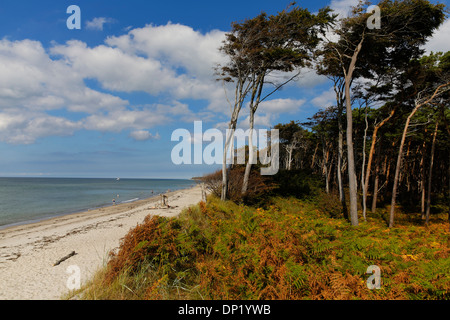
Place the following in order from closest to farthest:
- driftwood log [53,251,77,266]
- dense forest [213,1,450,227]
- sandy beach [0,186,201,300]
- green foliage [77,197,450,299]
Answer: green foliage [77,197,450,299], sandy beach [0,186,201,300], driftwood log [53,251,77,266], dense forest [213,1,450,227]

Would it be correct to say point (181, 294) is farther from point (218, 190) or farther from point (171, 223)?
point (218, 190)

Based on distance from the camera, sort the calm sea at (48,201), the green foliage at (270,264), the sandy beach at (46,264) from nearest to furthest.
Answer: the green foliage at (270,264) → the sandy beach at (46,264) → the calm sea at (48,201)

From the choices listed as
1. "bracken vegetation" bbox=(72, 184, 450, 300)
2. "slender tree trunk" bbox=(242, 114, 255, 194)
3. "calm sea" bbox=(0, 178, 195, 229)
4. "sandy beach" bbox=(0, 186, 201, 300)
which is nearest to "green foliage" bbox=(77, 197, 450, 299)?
"bracken vegetation" bbox=(72, 184, 450, 300)

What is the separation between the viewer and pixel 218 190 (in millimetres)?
15734

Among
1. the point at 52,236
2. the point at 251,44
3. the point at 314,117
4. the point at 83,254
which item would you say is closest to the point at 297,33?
the point at 251,44

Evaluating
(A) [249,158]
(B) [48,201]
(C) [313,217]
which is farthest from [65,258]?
(B) [48,201]

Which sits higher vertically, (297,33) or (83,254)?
(297,33)

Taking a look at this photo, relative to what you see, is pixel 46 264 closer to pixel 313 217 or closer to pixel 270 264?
pixel 270 264

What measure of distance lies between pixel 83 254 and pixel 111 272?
467 cm

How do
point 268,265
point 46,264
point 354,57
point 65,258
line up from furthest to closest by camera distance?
A: point 354,57 → point 65,258 → point 46,264 → point 268,265

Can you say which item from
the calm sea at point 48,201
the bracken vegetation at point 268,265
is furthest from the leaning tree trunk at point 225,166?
the calm sea at point 48,201

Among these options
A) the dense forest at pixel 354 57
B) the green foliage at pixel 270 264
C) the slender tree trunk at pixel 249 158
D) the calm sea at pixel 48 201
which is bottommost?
the calm sea at pixel 48 201

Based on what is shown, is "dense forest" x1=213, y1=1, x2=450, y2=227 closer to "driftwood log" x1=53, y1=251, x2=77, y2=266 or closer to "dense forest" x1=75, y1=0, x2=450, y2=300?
"dense forest" x1=75, y1=0, x2=450, y2=300

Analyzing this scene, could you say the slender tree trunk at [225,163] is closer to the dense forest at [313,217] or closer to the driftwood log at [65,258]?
the dense forest at [313,217]
